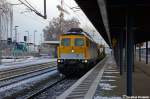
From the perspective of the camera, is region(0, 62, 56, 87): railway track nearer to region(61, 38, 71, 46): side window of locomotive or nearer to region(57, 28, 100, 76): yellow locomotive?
region(57, 28, 100, 76): yellow locomotive

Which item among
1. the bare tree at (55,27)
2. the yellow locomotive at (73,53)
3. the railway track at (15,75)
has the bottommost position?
the railway track at (15,75)

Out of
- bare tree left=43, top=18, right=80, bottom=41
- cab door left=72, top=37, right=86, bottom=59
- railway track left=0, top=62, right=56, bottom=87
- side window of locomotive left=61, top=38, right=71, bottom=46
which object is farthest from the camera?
bare tree left=43, top=18, right=80, bottom=41

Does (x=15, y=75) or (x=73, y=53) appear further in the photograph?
(x=15, y=75)

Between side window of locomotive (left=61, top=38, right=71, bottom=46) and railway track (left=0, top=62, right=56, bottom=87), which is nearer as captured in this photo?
railway track (left=0, top=62, right=56, bottom=87)

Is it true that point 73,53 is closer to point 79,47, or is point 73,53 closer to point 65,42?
point 79,47

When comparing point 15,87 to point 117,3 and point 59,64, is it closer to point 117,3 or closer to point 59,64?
point 59,64

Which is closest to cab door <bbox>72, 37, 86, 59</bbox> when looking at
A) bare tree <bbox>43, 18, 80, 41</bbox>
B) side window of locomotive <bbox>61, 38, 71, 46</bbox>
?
side window of locomotive <bbox>61, 38, 71, 46</bbox>

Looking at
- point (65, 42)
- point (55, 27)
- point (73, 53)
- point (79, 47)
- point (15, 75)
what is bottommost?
point (15, 75)

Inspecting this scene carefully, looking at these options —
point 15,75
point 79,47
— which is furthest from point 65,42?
point 15,75

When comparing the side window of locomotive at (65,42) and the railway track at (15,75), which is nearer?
the railway track at (15,75)

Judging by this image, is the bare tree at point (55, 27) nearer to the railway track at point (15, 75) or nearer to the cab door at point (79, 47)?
the railway track at point (15, 75)

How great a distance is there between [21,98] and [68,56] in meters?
13.4

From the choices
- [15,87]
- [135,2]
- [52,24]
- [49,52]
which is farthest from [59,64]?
[52,24]

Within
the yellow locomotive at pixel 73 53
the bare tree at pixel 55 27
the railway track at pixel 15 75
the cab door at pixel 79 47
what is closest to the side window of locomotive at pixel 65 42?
the yellow locomotive at pixel 73 53
